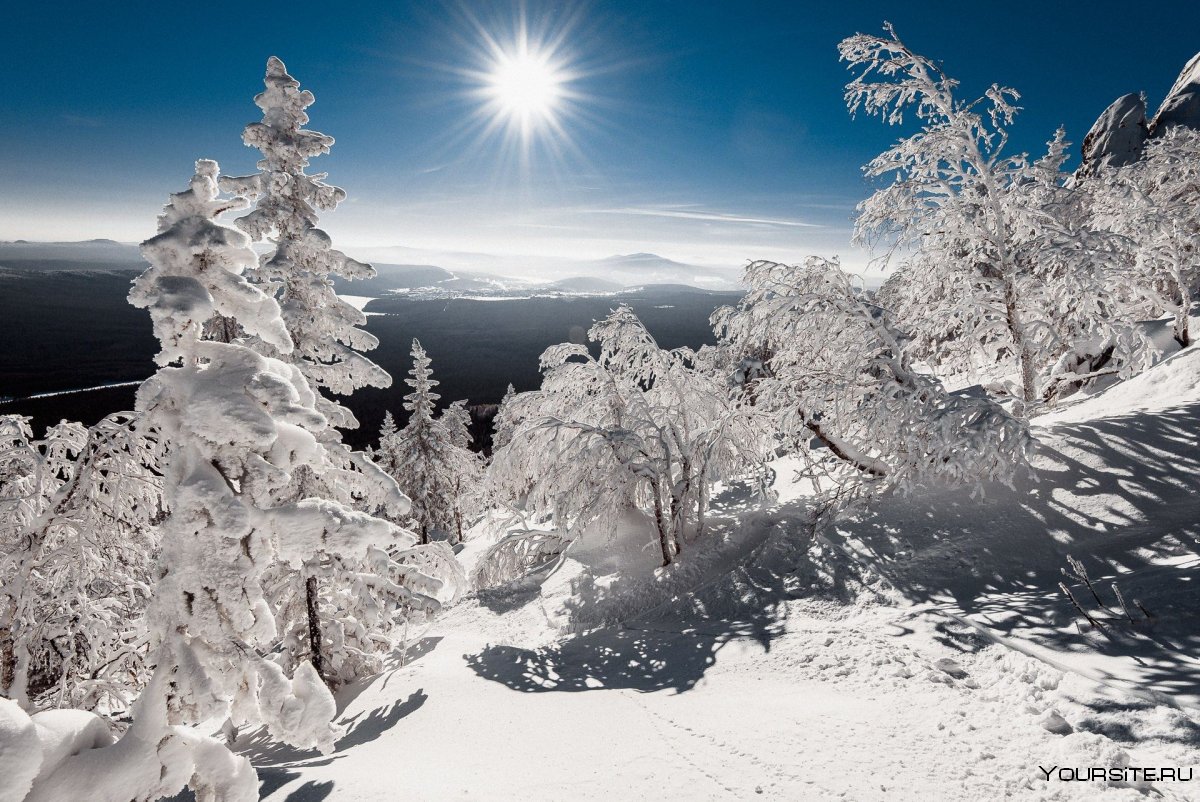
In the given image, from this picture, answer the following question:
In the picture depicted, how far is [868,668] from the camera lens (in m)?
6.73

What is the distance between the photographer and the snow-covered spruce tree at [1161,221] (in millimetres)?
14031

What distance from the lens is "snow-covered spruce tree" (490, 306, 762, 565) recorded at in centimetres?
1269

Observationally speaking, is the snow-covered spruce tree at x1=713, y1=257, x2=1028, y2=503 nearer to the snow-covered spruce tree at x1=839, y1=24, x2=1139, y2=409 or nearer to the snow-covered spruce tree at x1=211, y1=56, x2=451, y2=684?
the snow-covered spruce tree at x1=839, y1=24, x2=1139, y2=409

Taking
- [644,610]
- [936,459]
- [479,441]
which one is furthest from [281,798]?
[479,441]

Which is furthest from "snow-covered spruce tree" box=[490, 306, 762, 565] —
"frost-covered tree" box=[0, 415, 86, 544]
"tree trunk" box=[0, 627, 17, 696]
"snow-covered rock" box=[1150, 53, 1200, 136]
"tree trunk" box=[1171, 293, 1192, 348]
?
"snow-covered rock" box=[1150, 53, 1200, 136]

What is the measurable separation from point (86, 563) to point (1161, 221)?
26157 mm

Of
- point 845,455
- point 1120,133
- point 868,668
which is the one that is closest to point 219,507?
point 868,668

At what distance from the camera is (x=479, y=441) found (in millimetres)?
81750

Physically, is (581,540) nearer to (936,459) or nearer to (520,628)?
(520,628)

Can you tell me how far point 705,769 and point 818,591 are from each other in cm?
511

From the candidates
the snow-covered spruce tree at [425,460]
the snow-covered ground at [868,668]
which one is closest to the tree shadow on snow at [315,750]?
the snow-covered ground at [868,668]

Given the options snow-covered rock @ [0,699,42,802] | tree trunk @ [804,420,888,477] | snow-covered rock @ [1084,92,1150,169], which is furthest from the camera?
snow-covered rock @ [1084,92,1150,169]

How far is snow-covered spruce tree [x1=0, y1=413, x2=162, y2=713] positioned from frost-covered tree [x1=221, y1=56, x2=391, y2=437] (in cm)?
280

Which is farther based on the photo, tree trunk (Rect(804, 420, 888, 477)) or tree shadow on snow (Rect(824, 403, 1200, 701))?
tree trunk (Rect(804, 420, 888, 477))
